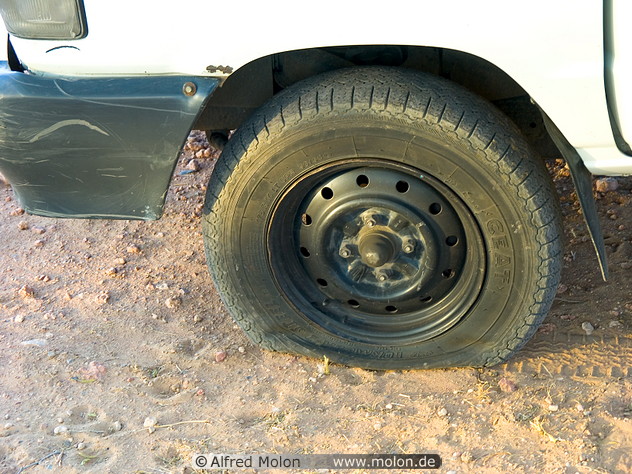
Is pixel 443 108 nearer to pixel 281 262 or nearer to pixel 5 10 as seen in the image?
pixel 281 262

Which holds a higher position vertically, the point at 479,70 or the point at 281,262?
the point at 479,70

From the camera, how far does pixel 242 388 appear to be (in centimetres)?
314

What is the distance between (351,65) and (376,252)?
0.72 meters

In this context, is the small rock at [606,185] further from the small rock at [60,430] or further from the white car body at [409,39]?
the small rock at [60,430]

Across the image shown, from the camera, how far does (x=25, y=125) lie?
2.73m

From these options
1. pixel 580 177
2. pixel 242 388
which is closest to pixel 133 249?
pixel 242 388

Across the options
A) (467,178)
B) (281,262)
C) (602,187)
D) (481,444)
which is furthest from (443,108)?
(602,187)

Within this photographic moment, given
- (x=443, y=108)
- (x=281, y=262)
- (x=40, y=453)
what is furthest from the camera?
(x=281, y=262)

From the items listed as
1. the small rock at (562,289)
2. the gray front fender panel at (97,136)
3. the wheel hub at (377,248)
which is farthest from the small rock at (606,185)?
the gray front fender panel at (97,136)

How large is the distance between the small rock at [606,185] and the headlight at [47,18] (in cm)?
300

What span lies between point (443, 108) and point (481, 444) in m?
1.23

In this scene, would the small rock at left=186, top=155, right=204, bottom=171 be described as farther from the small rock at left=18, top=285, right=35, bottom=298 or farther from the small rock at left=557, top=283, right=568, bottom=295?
the small rock at left=557, top=283, right=568, bottom=295

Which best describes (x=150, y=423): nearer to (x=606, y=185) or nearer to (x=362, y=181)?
(x=362, y=181)

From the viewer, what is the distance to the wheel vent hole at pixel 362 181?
289 cm
